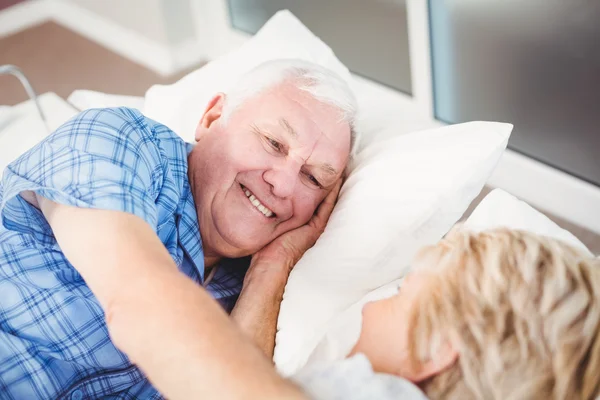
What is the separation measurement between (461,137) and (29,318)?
957 mm

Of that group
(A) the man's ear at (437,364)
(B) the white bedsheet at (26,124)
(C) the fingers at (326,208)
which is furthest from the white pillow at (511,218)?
(B) the white bedsheet at (26,124)

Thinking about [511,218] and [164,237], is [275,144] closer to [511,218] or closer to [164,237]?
[164,237]

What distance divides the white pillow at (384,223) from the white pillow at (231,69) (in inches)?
18.6

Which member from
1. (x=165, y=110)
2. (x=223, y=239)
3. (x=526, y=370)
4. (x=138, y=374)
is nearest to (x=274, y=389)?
(x=526, y=370)

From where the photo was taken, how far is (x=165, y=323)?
29.1 inches

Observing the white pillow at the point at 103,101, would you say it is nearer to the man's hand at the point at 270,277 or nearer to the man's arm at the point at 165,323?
the man's hand at the point at 270,277

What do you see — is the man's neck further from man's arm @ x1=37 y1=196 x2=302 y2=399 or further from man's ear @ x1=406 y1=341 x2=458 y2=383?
man's ear @ x1=406 y1=341 x2=458 y2=383

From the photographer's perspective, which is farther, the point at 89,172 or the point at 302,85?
the point at 302,85

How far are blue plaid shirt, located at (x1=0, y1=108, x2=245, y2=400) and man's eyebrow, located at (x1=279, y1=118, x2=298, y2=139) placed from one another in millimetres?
306

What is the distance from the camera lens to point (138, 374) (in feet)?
3.97

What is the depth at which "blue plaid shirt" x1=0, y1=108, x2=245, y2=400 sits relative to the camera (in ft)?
3.49

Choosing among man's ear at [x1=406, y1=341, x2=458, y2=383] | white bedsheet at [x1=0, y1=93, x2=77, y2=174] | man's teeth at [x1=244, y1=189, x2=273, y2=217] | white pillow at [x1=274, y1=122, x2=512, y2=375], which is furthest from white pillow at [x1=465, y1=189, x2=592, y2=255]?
white bedsheet at [x1=0, y1=93, x2=77, y2=174]

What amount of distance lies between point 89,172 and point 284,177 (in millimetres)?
492

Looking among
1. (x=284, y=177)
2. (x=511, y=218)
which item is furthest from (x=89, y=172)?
(x=511, y=218)
